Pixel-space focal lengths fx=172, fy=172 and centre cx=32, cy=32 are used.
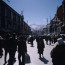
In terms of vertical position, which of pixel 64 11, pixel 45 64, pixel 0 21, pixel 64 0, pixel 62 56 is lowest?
pixel 45 64

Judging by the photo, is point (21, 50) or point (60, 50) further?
point (21, 50)

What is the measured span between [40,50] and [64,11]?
42.1 m

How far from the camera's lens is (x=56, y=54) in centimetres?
477

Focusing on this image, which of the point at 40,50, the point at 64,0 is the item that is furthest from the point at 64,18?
the point at 40,50

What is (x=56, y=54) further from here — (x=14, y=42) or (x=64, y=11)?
(x=64, y=11)

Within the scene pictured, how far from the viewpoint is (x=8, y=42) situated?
365 inches

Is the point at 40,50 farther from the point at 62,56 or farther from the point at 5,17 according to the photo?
the point at 5,17

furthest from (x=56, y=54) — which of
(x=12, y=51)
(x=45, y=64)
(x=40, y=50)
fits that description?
(x=40, y=50)

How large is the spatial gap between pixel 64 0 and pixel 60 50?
51948mm

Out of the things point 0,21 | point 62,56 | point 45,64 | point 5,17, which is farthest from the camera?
point 5,17

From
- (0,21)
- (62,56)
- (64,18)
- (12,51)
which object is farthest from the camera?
(64,18)

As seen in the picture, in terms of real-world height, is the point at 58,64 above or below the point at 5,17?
below

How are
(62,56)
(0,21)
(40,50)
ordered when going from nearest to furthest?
(62,56)
(40,50)
(0,21)

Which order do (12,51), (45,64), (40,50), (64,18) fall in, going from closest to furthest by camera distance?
(12,51)
(45,64)
(40,50)
(64,18)
